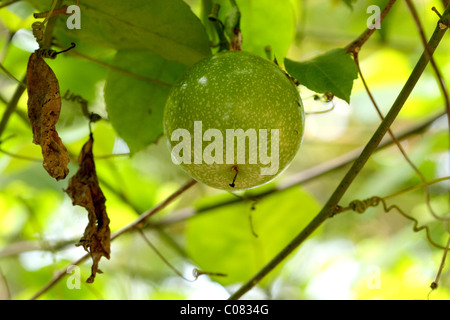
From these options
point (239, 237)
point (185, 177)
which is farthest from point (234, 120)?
point (185, 177)

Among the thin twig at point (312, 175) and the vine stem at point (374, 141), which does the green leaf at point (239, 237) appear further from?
the vine stem at point (374, 141)

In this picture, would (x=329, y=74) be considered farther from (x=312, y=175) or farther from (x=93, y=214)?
(x=312, y=175)

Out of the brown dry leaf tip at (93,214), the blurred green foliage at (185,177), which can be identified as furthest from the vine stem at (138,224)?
the brown dry leaf tip at (93,214)

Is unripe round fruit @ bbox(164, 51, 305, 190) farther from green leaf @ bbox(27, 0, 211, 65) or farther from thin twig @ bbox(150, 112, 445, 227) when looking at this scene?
thin twig @ bbox(150, 112, 445, 227)
